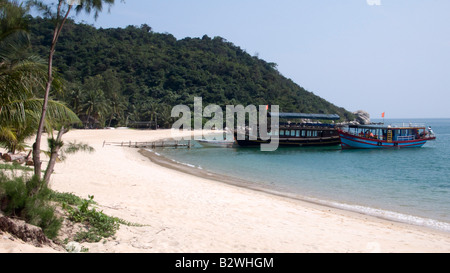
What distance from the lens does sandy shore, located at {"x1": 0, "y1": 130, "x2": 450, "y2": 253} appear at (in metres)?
6.44

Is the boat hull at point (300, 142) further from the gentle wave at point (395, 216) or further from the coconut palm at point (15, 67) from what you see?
the coconut palm at point (15, 67)

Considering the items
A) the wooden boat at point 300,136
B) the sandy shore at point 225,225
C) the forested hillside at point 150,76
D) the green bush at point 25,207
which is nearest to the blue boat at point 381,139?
the wooden boat at point 300,136

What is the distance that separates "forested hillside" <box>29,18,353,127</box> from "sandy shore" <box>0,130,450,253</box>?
186 ft

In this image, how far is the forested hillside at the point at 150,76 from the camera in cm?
7410

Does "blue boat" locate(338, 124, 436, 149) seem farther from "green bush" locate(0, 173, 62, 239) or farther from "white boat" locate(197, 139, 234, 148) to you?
"green bush" locate(0, 173, 62, 239)

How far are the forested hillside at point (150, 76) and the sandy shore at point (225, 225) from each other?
56.8m

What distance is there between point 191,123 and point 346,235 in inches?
2777

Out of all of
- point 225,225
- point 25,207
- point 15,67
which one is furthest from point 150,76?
point 25,207

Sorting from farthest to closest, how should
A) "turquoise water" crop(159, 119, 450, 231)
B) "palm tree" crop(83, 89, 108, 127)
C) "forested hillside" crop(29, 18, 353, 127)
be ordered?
1. "forested hillside" crop(29, 18, 353, 127)
2. "palm tree" crop(83, 89, 108, 127)
3. "turquoise water" crop(159, 119, 450, 231)

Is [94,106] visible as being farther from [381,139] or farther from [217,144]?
[381,139]

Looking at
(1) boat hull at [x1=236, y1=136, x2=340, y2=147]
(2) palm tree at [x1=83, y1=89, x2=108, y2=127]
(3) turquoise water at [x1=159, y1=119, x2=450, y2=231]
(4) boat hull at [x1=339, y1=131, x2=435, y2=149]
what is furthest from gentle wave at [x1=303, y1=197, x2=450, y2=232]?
(2) palm tree at [x1=83, y1=89, x2=108, y2=127]

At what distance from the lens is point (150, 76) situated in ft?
315
